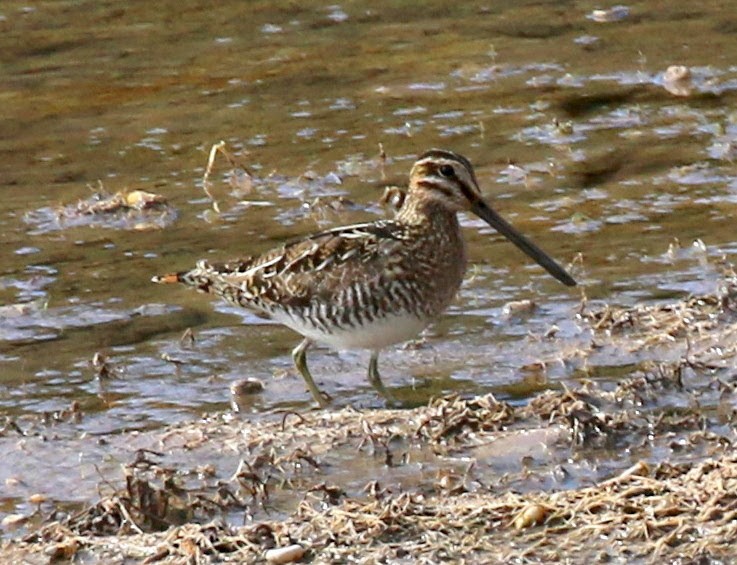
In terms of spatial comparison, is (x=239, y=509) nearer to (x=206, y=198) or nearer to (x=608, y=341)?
(x=608, y=341)

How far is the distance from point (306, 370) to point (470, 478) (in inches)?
46.6

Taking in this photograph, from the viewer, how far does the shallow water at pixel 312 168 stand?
7.14m

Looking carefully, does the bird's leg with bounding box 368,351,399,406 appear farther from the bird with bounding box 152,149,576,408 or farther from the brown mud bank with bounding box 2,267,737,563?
the brown mud bank with bounding box 2,267,737,563

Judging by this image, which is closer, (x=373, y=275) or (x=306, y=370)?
(x=373, y=275)

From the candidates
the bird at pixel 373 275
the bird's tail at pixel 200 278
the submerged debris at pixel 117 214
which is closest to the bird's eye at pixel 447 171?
the bird at pixel 373 275

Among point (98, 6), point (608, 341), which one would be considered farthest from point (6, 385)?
point (98, 6)

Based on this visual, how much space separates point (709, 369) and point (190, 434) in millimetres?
1854

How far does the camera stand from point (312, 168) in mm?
9617

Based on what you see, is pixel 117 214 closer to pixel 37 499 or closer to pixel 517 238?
pixel 517 238

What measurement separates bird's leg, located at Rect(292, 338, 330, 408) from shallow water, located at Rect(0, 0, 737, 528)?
74mm

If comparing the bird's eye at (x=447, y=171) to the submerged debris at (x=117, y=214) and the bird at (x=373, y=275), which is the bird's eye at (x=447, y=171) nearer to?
the bird at (x=373, y=275)

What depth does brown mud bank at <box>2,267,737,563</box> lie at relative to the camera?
5086mm

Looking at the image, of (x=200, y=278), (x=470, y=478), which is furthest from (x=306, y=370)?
(x=470, y=478)

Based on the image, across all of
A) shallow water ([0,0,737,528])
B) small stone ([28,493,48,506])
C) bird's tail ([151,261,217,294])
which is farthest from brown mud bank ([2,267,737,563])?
bird's tail ([151,261,217,294])
